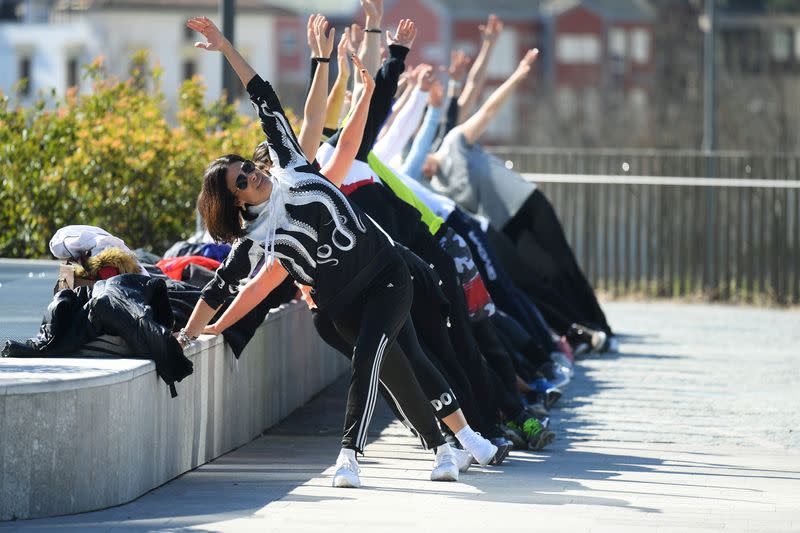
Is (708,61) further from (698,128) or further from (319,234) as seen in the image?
(698,128)

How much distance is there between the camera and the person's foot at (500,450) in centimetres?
858

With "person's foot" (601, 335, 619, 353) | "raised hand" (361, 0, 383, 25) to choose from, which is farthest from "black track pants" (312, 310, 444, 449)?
"person's foot" (601, 335, 619, 353)

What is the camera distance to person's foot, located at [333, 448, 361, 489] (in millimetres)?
7867

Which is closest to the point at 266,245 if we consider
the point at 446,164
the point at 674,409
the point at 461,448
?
the point at 461,448

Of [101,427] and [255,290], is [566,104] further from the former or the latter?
[101,427]

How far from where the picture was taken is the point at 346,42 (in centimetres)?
923

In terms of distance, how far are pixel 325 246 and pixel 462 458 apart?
4.35ft

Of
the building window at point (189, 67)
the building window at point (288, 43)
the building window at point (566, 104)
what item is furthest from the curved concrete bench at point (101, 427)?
the building window at point (288, 43)

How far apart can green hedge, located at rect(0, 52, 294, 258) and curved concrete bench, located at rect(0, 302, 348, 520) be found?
3.99 m

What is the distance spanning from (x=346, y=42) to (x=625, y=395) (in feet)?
11.6

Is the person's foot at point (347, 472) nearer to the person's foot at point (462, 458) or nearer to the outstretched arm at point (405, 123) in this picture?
the person's foot at point (462, 458)

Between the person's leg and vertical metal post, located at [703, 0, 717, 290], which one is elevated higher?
vertical metal post, located at [703, 0, 717, 290]

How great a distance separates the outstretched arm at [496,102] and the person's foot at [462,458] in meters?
4.15

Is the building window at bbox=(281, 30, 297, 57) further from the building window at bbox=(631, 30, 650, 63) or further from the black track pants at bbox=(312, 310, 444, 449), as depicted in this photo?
the black track pants at bbox=(312, 310, 444, 449)
